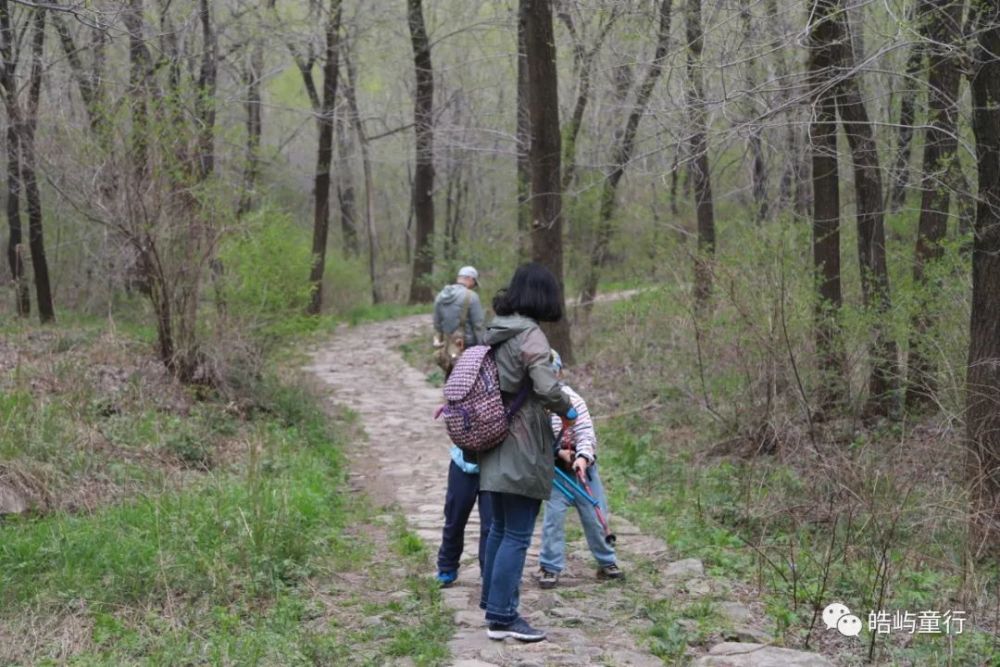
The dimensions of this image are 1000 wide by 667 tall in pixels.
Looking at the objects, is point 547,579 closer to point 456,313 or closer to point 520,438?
point 520,438

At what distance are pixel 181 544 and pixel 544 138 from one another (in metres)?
8.90

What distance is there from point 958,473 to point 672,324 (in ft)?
14.0

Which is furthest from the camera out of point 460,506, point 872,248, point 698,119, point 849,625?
point 872,248

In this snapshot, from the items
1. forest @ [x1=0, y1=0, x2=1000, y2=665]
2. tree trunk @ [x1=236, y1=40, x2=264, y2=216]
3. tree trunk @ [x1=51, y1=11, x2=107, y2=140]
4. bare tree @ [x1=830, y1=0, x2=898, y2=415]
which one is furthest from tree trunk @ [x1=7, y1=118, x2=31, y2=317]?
bare tree @ [x1=830, y1=0, x2=898, y2=415]

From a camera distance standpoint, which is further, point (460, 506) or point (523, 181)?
point (523, 181)

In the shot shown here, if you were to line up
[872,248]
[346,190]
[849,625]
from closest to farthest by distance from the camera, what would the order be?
1. [849,625]
2. [872,248]
3. [346,190]

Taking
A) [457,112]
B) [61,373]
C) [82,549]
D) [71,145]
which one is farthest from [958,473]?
[457,112]

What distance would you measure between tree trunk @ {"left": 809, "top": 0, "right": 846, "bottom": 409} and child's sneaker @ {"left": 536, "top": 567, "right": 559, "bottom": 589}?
13.8 feet

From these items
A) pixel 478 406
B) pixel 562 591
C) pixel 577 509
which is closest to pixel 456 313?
pixel 577 509

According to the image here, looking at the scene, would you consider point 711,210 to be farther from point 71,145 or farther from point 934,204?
point 71,145

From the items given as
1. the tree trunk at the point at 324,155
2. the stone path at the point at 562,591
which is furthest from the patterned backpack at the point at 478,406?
the tree trunk at the point at 324,155

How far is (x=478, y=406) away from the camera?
5113 millimetres

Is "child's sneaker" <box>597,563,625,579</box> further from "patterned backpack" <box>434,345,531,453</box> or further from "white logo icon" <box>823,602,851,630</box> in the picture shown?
"patterned backpack" <box>434,345,531,453</box>

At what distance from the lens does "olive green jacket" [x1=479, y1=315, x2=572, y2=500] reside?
5.06 metres
